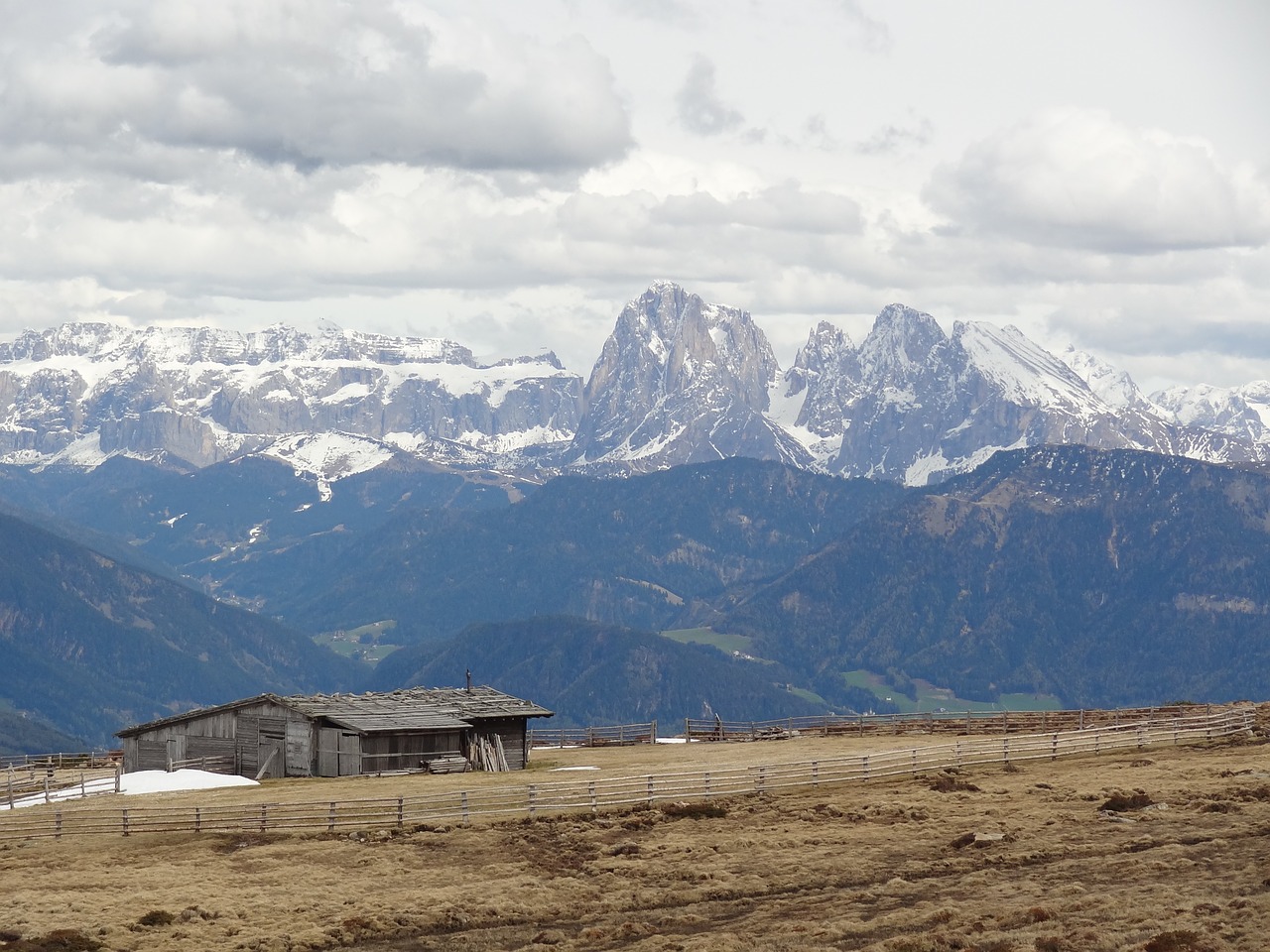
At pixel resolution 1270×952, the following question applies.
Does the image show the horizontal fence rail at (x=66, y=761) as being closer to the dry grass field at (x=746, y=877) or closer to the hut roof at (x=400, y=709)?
the hut roof at (x=400, y=709)

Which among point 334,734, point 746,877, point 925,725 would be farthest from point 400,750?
point 746,877

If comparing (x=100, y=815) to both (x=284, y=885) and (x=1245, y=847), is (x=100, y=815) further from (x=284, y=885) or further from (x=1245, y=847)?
(x=1245, y=847)

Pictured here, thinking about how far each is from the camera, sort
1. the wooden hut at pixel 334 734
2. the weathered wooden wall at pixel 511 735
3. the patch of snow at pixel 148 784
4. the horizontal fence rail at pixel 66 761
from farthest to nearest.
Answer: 1. the horizontal fence rail at pixel 66 761
2. the weathered wooden wall at pixel 511 735
3. the wooden hut at pixel 334 734
4. the patch of snow at pixel 148 784

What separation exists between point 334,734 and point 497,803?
24390mm

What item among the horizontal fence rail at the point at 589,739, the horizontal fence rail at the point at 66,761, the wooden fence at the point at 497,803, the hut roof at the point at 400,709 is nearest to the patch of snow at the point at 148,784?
the wooden fence at the point at 497,803

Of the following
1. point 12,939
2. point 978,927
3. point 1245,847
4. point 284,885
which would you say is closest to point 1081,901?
point 978,927

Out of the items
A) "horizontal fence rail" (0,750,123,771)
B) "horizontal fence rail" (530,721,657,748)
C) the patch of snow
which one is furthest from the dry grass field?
"horizontal fence rail" (0,750,123,771)

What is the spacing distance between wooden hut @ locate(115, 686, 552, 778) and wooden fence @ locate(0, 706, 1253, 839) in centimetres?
1743

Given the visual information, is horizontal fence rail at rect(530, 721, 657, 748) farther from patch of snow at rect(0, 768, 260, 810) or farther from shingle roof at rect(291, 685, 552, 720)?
patch of snow at rect(0, 768, 260, 810)

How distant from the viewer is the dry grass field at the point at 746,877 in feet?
170

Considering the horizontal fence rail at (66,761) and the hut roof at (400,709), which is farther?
the horizontal fence rail at (66,761)

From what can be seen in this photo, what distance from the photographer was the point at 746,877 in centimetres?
6078

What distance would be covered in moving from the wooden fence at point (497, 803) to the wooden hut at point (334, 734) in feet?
57.2

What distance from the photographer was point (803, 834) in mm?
67000
